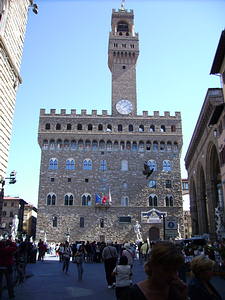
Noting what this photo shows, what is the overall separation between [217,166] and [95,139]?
1709cm

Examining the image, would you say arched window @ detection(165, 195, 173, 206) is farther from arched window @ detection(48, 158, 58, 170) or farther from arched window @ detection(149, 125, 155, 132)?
arched window @ detection(48, 158, 58, 170)

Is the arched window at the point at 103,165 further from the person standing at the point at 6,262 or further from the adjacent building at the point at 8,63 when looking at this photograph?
the person standing at the point at 6,262

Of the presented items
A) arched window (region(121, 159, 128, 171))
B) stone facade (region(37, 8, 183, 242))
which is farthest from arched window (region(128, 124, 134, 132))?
arched window (region(121, 159, 128, 171))

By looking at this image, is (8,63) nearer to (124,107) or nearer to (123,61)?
(124,107)

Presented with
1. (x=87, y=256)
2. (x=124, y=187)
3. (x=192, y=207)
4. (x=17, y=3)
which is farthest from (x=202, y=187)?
(x=17, y=3)

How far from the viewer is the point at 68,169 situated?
34969 mm

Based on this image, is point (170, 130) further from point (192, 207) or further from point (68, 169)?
point (68, 169)

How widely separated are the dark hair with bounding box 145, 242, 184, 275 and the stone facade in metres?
31.8

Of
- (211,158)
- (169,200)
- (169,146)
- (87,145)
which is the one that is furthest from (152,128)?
(211,158)

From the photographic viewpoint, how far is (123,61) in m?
39.9

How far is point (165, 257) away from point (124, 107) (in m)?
Answer: 36.3

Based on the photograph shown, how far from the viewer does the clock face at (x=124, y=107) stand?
3759 cm

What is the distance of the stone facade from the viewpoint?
3334cm

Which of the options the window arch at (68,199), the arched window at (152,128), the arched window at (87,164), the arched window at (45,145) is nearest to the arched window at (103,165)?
the arched window at (87,164)
